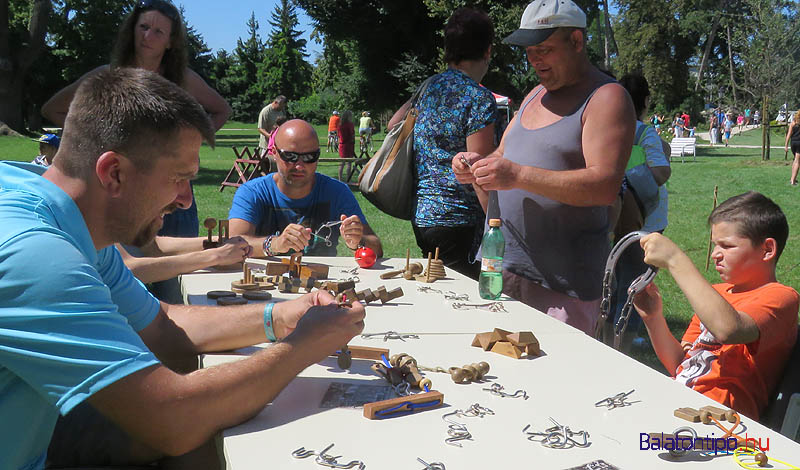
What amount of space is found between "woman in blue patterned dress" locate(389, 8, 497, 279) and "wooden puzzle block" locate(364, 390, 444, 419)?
6.99ft

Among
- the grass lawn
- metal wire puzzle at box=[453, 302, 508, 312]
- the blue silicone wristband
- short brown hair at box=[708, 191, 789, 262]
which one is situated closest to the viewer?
the blue silicone wristband

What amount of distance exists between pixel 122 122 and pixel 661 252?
5.82 feet

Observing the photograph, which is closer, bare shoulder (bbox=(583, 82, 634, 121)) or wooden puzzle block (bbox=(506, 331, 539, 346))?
wooden puzzle block (bbox=(506, 331, 539, 346))

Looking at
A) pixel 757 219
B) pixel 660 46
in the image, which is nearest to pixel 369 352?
pixel 757 219

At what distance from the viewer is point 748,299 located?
99.4 inches

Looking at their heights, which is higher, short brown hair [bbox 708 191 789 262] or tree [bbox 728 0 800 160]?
tree [bbox 728 0 800 160]

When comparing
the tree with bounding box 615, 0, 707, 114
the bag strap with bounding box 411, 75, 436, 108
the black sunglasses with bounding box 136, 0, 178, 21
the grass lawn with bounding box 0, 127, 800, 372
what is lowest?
the grass lawn with bounding box 0, 127, 800, 372

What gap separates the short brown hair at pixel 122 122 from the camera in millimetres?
1667

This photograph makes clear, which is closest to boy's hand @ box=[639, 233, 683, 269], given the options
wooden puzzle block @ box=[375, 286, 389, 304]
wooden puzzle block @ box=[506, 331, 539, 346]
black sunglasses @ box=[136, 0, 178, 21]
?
wooden puzzle block @ box=[506, 331, 539, 346]

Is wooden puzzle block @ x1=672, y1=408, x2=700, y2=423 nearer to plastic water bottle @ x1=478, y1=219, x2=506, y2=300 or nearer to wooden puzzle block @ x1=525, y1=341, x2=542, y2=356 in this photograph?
wooden puzzle block @ x1=525, y1=341, x2=542, y2=356

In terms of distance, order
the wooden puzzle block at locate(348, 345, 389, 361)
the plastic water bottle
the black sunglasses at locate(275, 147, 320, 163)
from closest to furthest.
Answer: the wooden puzzle block at locate(348, 345, 389, 361), the plastic water bottle, the black sunglasses at locate(275, 147, 320, 163)

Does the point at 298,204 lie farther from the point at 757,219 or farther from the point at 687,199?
the point at 687,199

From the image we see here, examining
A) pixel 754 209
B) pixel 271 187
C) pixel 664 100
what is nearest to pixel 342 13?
pixel 271 187

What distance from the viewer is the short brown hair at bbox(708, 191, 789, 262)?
262cm
